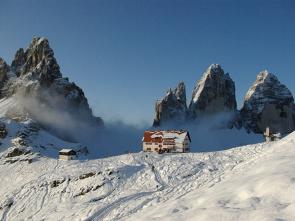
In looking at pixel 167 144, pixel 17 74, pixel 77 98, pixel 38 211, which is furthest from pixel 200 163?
pixel 17 74

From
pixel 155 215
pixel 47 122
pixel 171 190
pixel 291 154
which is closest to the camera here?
pixel 155 215

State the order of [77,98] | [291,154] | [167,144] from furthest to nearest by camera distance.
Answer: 1. [77,98]
2. [167,144]
3. [291,154]

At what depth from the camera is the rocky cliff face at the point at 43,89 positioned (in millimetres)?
161375

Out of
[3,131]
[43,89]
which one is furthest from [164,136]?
[43,89]

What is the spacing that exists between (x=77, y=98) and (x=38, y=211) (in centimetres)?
13129

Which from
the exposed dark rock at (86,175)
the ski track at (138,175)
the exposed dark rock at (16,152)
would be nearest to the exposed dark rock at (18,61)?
the exposed dark rock at (16,152)

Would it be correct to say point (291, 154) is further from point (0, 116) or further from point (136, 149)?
point (136, 149)

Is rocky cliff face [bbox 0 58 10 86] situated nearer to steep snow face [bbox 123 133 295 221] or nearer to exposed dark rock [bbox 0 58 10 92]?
exposed dark rock [bbox 0 58 10 92]

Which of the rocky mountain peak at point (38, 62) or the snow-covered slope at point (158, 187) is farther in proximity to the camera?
the rocky mountain peak at point (38, 62)

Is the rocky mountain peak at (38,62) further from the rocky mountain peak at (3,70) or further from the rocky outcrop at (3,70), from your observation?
the rocky mountain peak at (3,70)

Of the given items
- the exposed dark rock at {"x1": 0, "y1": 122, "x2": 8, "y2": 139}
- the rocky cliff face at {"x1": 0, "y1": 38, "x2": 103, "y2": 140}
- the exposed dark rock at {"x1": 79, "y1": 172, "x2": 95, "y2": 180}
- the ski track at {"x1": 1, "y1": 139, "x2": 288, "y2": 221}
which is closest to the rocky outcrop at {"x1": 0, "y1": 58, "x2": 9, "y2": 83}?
the rocky cliff face at {"x1": 0, "y1": 38, "x2": 103, "y2": 140}

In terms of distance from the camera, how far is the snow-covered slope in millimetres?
14824

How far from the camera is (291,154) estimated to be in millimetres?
22875

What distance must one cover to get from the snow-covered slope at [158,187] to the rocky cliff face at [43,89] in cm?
8015
